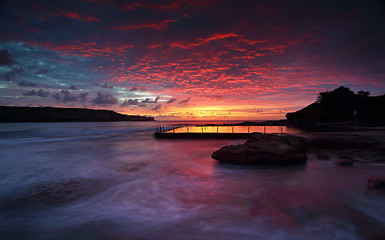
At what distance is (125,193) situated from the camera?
23.8 feet

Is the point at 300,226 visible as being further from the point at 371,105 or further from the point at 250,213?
the point at 371,105

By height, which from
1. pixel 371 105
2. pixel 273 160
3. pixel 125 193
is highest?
pixel 371 105

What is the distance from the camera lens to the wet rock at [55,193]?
6.31m

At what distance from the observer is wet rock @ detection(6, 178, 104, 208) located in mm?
6312

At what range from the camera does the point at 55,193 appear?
7117 mm

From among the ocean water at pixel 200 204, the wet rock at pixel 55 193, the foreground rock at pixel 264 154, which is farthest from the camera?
the foreground rock at pixel 264 154

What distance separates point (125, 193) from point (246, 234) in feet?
16.8

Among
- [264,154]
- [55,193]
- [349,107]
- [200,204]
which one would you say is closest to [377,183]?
[264,154]

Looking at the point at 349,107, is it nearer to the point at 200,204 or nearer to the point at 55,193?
the point at 200,204

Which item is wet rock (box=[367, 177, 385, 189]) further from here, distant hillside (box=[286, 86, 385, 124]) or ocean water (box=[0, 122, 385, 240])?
distant hillside (box=[286, 86, 385, 124])

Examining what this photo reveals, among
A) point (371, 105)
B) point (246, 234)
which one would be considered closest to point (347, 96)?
point (371, 105)

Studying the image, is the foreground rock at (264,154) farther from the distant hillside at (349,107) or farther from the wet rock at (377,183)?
the distant hillside at (349,107)

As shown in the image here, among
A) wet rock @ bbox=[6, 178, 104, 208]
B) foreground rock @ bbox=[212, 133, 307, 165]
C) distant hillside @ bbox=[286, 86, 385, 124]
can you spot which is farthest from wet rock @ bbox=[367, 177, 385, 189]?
distant hillside @ bbox=[286, 86, 385, 124]

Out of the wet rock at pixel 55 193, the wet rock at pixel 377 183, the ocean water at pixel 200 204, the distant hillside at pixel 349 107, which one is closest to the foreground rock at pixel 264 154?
the ocean water at pixel 200 204
